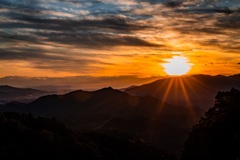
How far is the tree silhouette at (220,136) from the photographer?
130 ft

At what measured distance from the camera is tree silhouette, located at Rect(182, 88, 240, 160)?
130 ft

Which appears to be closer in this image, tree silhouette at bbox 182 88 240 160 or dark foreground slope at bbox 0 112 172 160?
tree silhouette at bbox 182 88 240 160

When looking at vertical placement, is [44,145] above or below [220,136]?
below

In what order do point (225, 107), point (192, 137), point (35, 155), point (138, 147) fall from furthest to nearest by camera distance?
point (138, 147) → point (35, 155) → point (192, 137) → point (225, 107)

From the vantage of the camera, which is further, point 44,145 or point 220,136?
point 44,145

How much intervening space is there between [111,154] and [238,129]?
50.3 m

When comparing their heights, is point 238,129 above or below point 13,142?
above

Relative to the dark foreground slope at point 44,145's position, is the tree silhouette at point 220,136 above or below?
above

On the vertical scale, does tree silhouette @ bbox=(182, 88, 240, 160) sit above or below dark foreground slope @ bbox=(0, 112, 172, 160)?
above

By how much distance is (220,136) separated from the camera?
41250 millimetres

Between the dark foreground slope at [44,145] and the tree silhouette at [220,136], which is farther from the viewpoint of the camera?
the dark foreground slope at [44,145]

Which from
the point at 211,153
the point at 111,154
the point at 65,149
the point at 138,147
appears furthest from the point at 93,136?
the point at 211,153

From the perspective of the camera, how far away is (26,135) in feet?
233

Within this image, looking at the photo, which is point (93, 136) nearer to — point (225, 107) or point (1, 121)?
point (1, 121)
